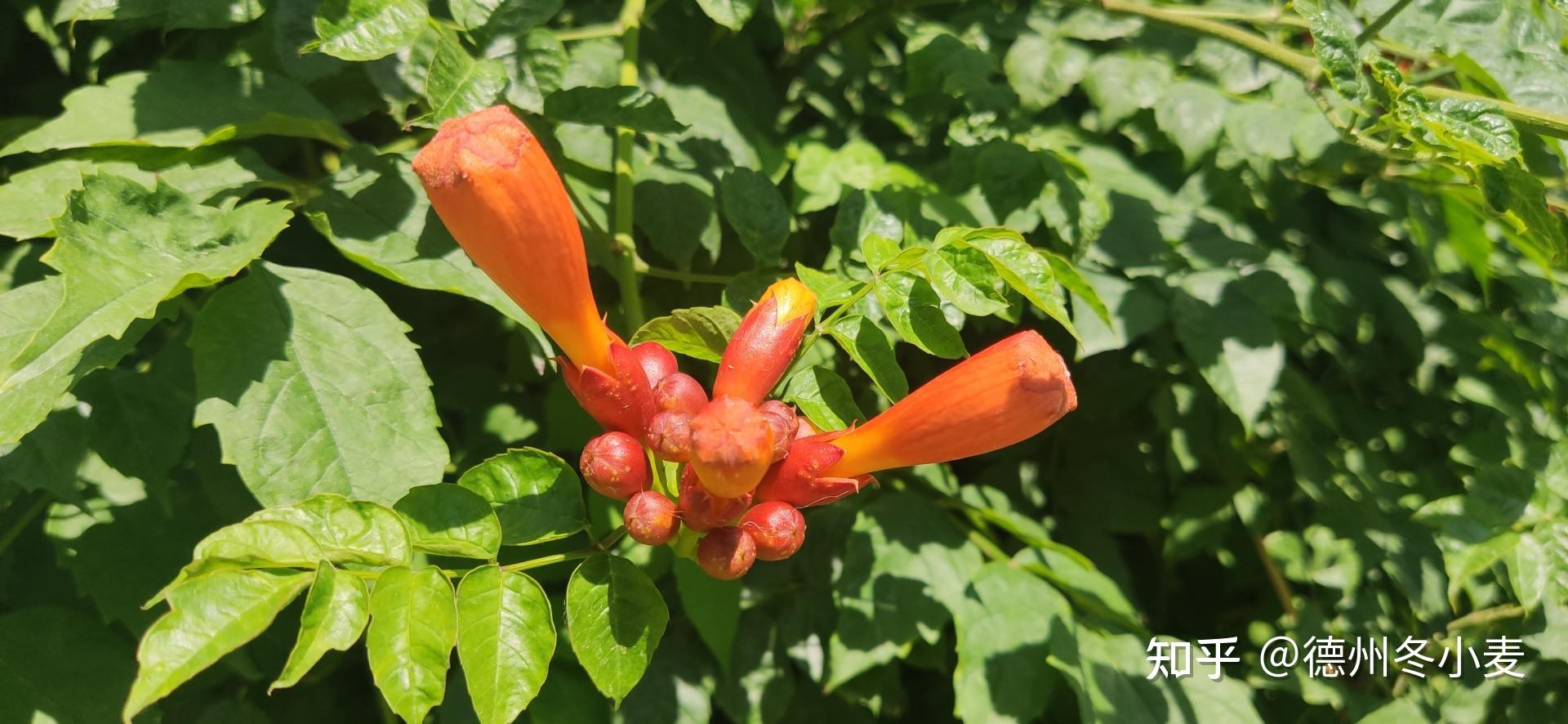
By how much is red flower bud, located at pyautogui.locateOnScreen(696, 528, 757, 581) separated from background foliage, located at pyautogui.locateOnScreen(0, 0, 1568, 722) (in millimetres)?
91

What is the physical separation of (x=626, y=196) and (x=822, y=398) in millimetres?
589

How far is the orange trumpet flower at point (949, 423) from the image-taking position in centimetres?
123

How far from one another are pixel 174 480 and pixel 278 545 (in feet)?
2.92

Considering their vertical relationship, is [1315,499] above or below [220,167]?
below

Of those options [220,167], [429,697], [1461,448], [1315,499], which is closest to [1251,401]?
[1315,499]

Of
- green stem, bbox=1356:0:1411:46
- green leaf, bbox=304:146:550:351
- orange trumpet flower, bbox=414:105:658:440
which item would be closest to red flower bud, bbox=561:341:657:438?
orange trumpet flower, bbox=414:105:658:440

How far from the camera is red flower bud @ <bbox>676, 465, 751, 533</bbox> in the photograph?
1262 millimetres

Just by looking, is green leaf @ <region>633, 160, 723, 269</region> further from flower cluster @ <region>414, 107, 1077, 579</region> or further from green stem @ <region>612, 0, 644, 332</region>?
flower cluster @ <region>414, 107, 1077, 579</region>

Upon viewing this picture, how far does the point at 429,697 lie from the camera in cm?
111

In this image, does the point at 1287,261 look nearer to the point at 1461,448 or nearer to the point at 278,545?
the point at 1461,448

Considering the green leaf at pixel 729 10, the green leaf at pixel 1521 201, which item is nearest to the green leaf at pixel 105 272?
the green leaf at pixel 729 10

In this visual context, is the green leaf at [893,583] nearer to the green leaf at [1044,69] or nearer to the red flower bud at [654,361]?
the red flower bud at [654,361]

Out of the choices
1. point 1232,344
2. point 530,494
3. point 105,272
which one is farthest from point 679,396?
point 1232,344

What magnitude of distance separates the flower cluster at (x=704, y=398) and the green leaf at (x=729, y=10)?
1.97ft
